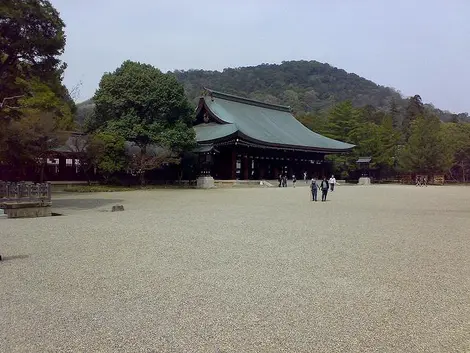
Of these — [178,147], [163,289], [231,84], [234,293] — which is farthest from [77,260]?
[231,84]

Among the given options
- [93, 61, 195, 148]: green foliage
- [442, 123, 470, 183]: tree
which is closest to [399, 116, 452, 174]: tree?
[442, 123, 470, 183]: tree

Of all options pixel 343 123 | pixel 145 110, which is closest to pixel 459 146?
pixel 343 123

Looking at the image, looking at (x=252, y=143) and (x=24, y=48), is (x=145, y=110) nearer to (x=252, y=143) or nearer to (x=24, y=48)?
(x=252, y=143)

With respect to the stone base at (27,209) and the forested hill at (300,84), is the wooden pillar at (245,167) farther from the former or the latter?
the forested hill at (300,84)

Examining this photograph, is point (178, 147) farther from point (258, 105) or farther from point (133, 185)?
point (258, 105)

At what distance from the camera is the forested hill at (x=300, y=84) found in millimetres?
134000

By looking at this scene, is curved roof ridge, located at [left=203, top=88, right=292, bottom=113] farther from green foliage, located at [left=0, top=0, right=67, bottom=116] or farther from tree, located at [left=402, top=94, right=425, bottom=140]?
tree, located at [left=402, top=94, right=425, bottom=140]

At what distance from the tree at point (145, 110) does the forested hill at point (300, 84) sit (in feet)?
298

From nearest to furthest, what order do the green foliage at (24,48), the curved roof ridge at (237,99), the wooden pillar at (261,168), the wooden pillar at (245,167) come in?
1. the green foliage at (24,48)
2. the wooden pillar at (245,167)
3. the wooden pillar at (261,168)
4. the curved roof ridge at (237,99)

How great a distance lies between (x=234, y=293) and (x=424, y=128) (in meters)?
53.7

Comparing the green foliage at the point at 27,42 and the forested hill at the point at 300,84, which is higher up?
the forested hill at the point at 300,84

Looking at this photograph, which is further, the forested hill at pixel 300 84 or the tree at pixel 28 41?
the forested hill at pixel 300 84

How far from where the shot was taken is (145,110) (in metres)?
33.8

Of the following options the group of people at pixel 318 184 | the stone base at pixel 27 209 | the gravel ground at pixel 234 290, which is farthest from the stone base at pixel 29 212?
the group of people at pixel 318 184
